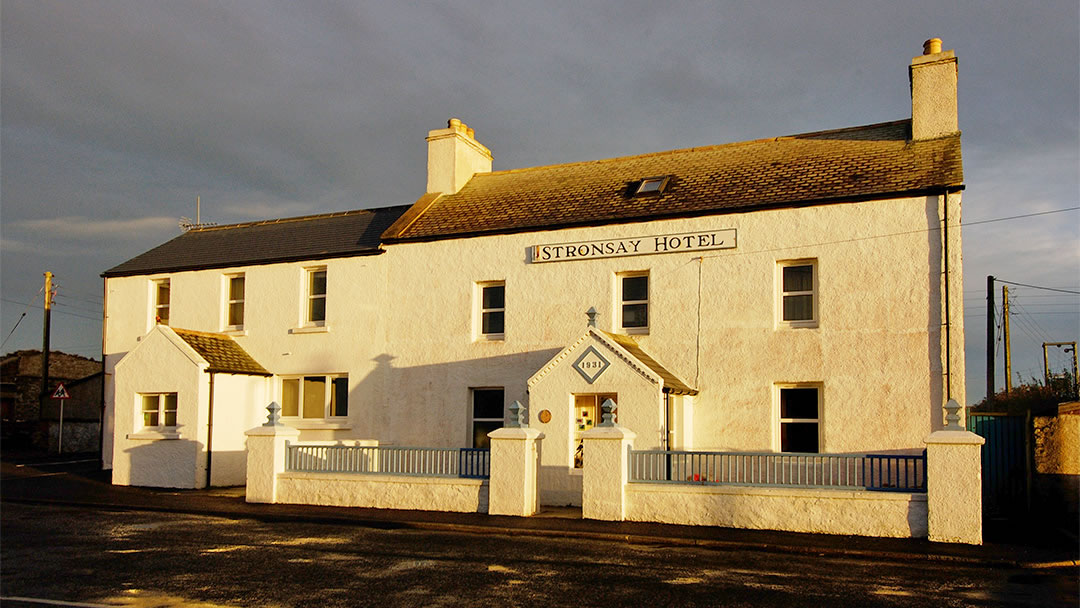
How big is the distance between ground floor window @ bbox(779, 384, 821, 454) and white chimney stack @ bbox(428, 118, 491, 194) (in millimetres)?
11176

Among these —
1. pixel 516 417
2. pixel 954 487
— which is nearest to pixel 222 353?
pixel 516 417

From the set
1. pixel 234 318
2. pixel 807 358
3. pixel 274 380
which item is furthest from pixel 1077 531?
pixel 234 318

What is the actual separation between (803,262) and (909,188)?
2459mm

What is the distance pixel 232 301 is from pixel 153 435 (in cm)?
460

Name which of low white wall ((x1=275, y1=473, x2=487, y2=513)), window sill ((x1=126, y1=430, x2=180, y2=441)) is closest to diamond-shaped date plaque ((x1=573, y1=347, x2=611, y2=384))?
low white wall ((x1=275, y1=473, x2=487, y2=513))

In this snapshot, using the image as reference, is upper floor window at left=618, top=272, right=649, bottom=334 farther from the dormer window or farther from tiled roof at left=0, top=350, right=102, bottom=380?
tiled roof at left=0, top=350, right=102, bottom=380

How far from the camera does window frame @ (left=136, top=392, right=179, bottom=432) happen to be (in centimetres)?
2122

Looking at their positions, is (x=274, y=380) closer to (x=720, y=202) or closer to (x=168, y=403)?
(x=168, y=403)

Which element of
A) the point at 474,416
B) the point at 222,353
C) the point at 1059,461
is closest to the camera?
the point at 1059,461

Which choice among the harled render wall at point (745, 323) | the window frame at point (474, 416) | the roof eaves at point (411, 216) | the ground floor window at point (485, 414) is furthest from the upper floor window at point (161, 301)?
the ground floor window at point (485, 414)

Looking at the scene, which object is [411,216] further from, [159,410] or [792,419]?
[792,419]

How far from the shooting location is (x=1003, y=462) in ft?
54.1

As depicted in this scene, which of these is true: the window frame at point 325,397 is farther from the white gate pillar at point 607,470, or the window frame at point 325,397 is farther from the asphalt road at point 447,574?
the white gate pillar at point 607,470

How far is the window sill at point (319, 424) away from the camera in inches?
849
